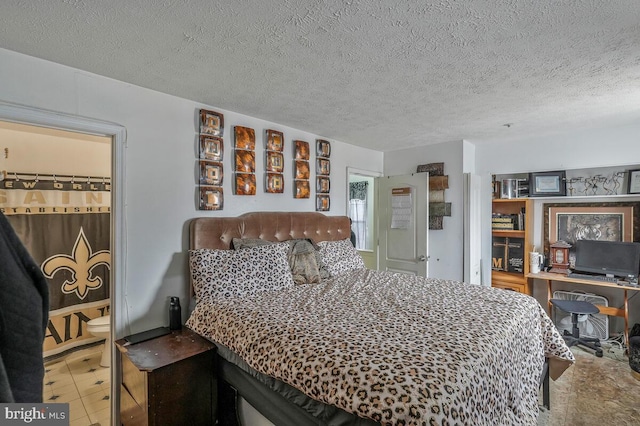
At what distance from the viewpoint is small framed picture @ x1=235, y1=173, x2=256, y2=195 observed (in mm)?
2852

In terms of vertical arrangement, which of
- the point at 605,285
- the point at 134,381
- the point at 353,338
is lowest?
the point at 134,381

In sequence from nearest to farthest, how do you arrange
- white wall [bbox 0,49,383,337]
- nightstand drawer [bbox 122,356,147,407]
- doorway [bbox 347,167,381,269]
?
nightstand drawer [bbox 122,356,147,407]
white wall [bbox 0,49,383,337]
doorway [bbox 347,167,381,269]

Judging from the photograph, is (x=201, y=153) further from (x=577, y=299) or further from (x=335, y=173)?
(x=577, y=299)

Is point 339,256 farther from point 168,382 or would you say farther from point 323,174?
point 168,382

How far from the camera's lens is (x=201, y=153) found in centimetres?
258

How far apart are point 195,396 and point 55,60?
2.16 metres

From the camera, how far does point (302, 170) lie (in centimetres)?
345

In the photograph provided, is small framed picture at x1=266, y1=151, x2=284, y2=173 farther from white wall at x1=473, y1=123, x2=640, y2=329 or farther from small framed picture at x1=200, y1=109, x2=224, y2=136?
white wall at x1=473, y1=123, x2=640, y2=329

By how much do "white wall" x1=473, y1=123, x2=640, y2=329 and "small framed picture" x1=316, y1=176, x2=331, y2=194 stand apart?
2078 mm

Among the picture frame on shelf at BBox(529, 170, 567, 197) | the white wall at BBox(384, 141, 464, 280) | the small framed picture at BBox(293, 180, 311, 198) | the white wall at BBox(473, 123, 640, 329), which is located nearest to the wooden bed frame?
the small framed picture at BBox(293, 180, 311, 198)

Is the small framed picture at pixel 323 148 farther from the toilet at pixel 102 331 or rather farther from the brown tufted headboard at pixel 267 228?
the toilet at pixel 102 331

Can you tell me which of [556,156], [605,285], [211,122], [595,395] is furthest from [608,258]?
[211,122]

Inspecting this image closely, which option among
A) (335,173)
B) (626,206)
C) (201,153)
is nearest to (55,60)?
(201,153)

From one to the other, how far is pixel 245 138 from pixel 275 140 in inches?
13.9
